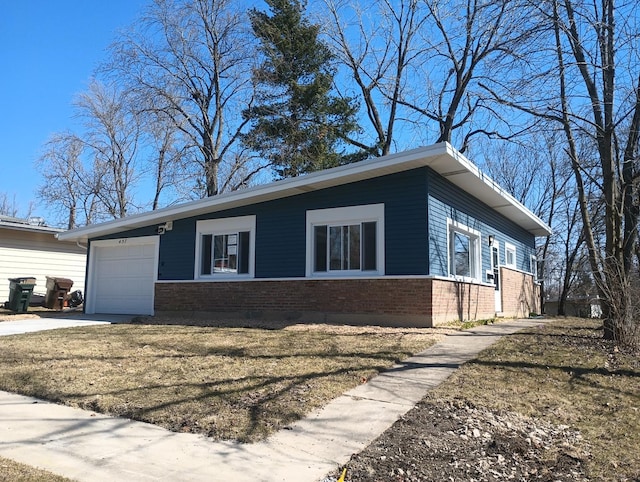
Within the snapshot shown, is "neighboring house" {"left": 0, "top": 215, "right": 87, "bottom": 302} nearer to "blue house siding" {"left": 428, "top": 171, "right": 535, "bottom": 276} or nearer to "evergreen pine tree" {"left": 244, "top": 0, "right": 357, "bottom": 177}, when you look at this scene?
"evergreen pine tree" {"left": 244, "top": 0, "right": 357, "bottom": 177}

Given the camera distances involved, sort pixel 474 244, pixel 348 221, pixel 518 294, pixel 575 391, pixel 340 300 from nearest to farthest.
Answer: pixel 575 391, pixel 340 300, pixel 348 221, pixel 474 244, pixel 518 294

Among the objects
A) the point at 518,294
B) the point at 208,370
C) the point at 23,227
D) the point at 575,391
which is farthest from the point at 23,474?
the point at 518,294

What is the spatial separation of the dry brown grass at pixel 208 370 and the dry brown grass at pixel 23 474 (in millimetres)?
1352

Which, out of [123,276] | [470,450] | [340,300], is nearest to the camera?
[470,450]

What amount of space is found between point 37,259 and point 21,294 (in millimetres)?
3867

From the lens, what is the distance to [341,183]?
12.8 metres

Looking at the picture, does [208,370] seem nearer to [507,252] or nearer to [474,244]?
[474,244]

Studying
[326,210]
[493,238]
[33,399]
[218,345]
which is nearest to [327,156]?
[493,238]

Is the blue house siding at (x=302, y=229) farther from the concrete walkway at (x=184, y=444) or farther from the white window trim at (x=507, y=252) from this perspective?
the white window trim at (x=507, y=252)

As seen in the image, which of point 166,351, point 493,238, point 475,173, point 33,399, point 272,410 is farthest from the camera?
point 493,238

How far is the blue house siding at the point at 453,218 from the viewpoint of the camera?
1180 cm

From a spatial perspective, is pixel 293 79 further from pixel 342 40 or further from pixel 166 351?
pixel 166 351

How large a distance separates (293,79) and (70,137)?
1527cm

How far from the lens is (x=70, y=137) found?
30547 millimetres
